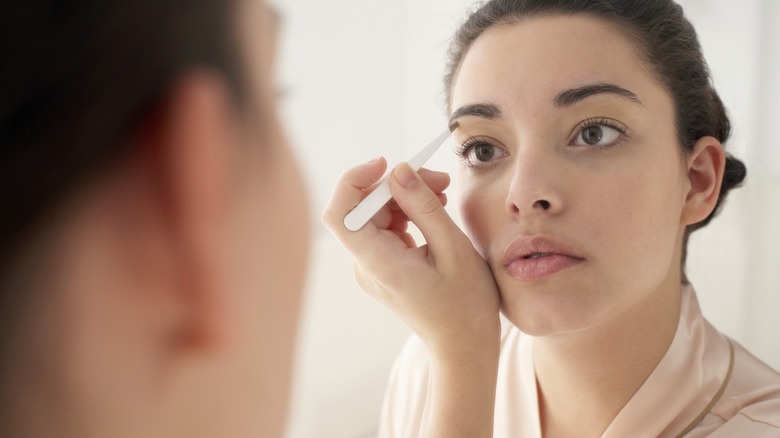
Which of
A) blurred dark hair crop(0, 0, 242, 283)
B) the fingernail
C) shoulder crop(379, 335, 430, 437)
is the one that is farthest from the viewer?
shoulder crop(379, 335, 430, 437)

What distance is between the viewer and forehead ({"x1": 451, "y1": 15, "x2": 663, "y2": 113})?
836 mm

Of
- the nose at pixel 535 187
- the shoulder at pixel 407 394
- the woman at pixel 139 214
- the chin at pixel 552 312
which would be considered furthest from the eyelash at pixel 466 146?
the woman at pixel 139 214

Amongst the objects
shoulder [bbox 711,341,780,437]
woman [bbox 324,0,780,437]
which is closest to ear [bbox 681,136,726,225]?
woman [bbox 324,0,780,437]

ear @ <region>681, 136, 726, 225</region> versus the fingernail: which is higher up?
the fingernail

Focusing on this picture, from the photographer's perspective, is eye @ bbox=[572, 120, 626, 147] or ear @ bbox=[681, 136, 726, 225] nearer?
eye @ bbox=[572, 120, 626, 147]

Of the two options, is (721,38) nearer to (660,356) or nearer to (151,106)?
(660,356)

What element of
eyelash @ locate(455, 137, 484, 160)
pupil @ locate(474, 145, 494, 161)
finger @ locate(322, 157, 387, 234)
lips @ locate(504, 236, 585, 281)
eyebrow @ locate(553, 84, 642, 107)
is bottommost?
lips @ locate(504, 236, 585, 281)

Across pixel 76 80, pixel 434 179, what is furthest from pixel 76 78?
pixel 434 179

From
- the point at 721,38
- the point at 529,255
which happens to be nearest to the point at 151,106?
the point at 529,255

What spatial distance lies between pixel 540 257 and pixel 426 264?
0.45ft

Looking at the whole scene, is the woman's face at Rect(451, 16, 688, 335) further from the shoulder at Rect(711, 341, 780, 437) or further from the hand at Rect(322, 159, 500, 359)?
the shoulder at Rect(711, 341, 780, 437)

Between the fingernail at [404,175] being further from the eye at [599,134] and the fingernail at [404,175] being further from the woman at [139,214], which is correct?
the woman at [139,214]

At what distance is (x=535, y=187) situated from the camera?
2.62ft

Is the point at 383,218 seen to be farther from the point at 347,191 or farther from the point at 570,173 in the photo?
the point at 570,173
